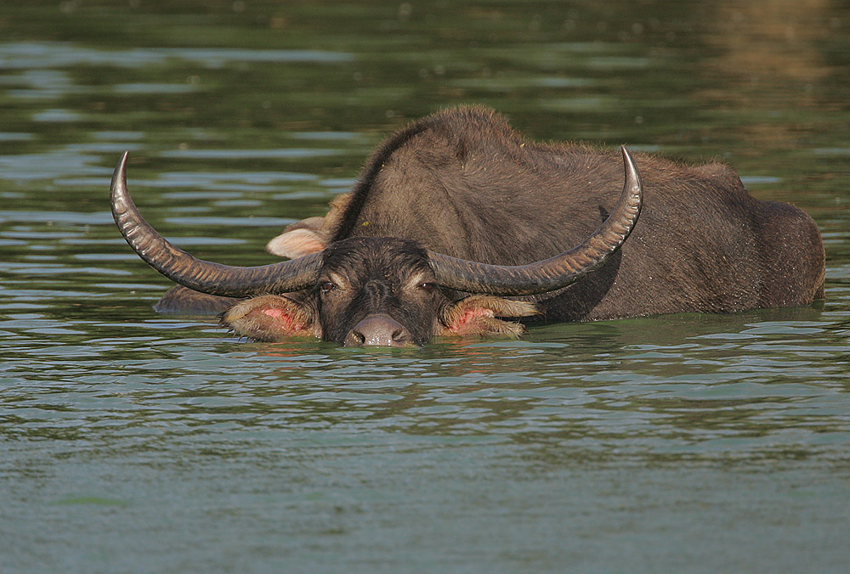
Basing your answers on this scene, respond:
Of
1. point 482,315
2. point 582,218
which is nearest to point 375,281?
point 482,315

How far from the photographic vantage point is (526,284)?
9.13 metres

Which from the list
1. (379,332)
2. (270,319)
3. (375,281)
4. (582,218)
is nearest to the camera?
(379,332)

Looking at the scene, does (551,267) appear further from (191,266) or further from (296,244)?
(296,244)

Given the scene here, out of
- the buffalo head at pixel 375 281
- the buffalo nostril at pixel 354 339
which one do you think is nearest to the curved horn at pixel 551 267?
the buffalo head at pixel 375 281

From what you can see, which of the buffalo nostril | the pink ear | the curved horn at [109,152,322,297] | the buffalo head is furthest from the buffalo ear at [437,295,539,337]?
the pink ear

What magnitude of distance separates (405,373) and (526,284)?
1.25 meters

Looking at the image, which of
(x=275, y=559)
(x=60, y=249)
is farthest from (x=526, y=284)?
(x=60, y=249)

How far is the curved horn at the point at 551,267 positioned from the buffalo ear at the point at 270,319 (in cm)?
93

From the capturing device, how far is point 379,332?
27.8 ft

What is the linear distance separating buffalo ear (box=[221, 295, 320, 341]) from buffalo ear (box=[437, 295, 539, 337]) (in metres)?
0.82

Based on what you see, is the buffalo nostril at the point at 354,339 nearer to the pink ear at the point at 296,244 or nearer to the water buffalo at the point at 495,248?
the water buffalo at the point at 495,248

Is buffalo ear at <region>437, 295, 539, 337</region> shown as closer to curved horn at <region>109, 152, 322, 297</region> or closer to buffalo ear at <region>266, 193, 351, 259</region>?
curved horn at <region>109, 152, 322, 297</region>

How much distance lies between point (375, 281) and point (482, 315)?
837 millimetres

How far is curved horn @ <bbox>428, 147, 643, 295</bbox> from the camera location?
29.8ft
